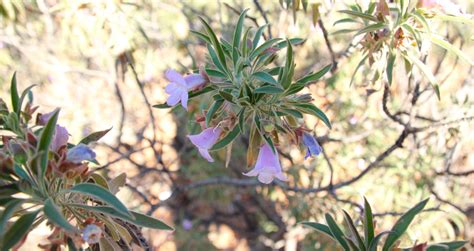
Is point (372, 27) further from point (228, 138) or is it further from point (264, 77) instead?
point (228, 138)

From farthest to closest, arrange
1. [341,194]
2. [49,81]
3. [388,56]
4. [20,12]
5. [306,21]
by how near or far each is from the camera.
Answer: [49,81], [306,21], [341,194], [20,12], [388,56]

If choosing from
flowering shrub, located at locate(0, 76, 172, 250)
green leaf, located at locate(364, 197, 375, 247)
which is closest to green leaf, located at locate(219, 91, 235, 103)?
flowering shrub, located at locate(0, 76, 172, 250)

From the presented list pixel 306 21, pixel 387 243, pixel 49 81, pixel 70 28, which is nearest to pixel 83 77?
pixel 49 81

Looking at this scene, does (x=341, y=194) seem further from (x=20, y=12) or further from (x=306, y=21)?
(x=20, y=12)

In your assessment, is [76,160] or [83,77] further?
[83,77]

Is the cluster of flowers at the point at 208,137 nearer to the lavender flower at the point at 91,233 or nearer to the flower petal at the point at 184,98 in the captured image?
the flower petal at the point at 184,98

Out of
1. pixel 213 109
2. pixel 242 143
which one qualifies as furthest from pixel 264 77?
pixel 242 143
